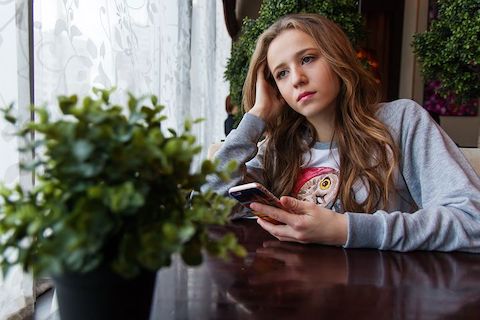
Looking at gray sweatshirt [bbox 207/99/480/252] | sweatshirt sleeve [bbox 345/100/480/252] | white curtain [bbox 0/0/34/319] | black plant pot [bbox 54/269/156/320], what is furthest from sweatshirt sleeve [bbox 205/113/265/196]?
black plant pot [bbox 54/269/156/320]

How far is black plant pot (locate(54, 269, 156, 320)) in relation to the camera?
0.34 meters

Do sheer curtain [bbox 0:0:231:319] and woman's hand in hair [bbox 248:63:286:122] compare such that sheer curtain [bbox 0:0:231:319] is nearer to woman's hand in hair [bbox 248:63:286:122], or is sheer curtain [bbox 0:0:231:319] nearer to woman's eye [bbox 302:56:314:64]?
woman's hand in hair [bbox 248:63:286:122]

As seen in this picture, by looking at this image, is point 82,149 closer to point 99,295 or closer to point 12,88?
Answer: point 99,295

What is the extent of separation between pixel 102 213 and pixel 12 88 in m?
0.56

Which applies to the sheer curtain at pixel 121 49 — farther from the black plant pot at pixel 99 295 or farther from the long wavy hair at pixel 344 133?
the long wavy hair at pixel 344 133

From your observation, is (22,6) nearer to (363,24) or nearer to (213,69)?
(363,24)

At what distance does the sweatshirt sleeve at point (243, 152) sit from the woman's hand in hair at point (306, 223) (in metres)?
0.34

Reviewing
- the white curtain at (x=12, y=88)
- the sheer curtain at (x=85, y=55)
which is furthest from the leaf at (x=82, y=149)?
the white curtain at (x=12, y=88)

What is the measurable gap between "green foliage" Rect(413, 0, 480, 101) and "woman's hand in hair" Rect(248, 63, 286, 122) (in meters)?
0.85

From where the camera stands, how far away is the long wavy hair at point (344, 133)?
1.13 meters

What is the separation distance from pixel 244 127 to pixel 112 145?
98 cm

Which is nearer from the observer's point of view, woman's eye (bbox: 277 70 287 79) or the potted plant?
the potted plant

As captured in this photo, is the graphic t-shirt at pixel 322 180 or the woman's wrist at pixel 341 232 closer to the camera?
the woman's wrist at pixel 341 232

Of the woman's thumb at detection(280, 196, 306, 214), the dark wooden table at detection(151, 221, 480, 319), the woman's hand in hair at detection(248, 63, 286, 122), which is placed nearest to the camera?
the dark wooden table at detection(151, 221, 480, 319)
